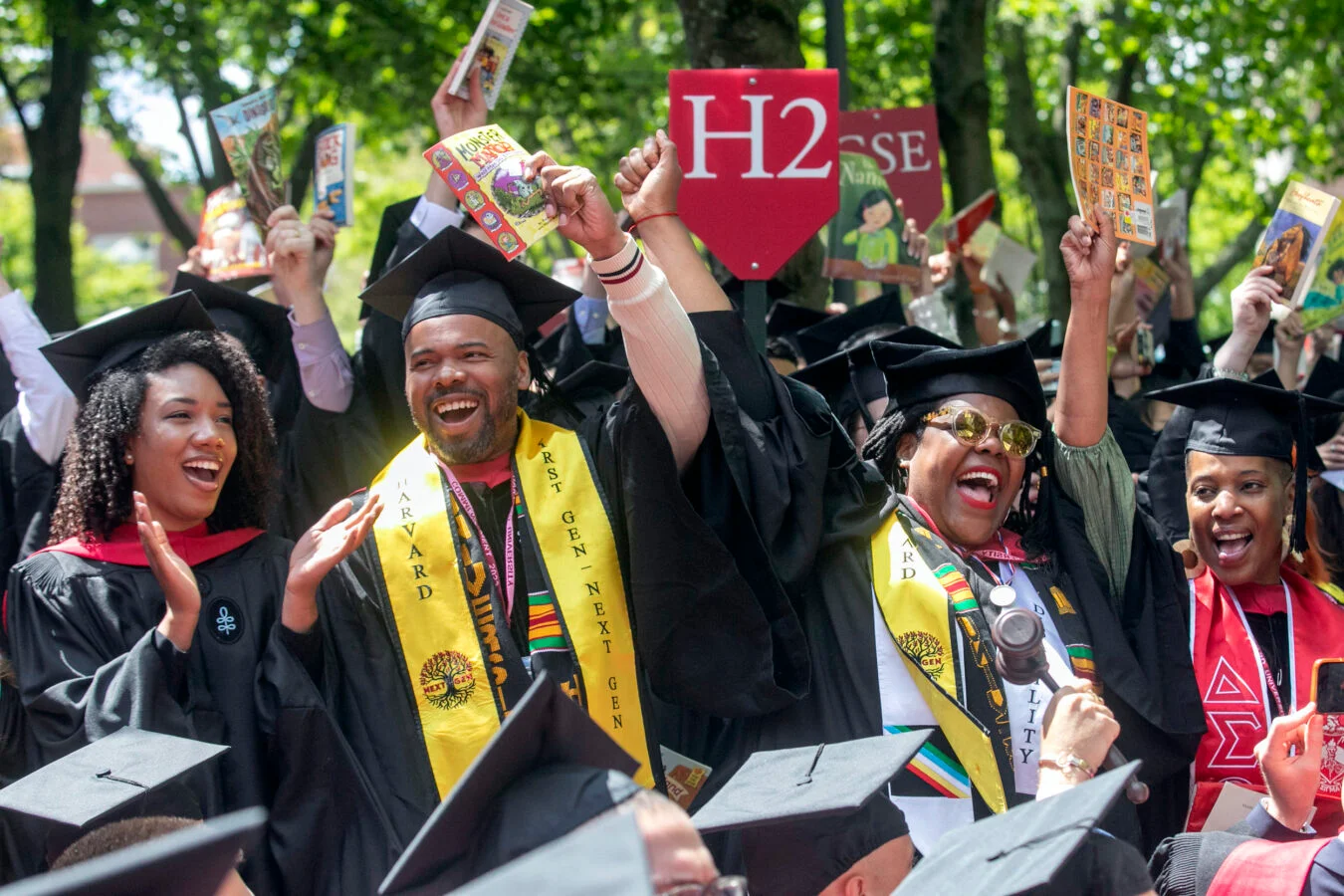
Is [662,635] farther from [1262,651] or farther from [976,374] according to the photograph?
[1262,651]

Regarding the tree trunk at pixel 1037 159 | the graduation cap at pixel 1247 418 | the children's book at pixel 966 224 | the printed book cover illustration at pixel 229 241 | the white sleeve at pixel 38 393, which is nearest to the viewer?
the graduation cap at pixel 1247 418

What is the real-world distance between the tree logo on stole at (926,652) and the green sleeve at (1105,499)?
74cm

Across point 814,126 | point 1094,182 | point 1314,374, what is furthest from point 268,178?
point 1314,374

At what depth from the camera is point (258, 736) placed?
3701 millimetres

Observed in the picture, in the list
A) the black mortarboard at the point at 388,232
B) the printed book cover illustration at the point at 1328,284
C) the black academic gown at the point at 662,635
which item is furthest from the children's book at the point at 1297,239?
the black mortarboard at the point at 388,232

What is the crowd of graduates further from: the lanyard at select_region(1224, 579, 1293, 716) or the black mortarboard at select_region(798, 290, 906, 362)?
the black mortarboard at select_region(798, 290, 906, 362)

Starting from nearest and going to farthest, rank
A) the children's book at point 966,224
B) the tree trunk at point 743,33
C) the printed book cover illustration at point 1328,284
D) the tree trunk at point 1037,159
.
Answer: the printed book cover illustration at point 1328,284, the tree trunk at point 743,33, the children's book at point 966,224, the tree trunk at point 1037,159

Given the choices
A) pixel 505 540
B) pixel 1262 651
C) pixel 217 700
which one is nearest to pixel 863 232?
pixel 1262 651

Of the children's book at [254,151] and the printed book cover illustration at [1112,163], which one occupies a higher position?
the children's book at [254,151]

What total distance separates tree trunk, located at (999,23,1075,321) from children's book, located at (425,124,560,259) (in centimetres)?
917

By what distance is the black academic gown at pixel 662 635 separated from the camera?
3641mm

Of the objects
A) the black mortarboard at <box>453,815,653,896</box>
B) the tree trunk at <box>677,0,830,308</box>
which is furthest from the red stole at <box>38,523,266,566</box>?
the tree trunk at <box>677,0,830,308</box>

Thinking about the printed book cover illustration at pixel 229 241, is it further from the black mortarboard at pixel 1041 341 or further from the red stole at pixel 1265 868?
the red stole at pixel 1265 868

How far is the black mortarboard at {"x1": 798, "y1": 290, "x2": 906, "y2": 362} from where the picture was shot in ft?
19.5
